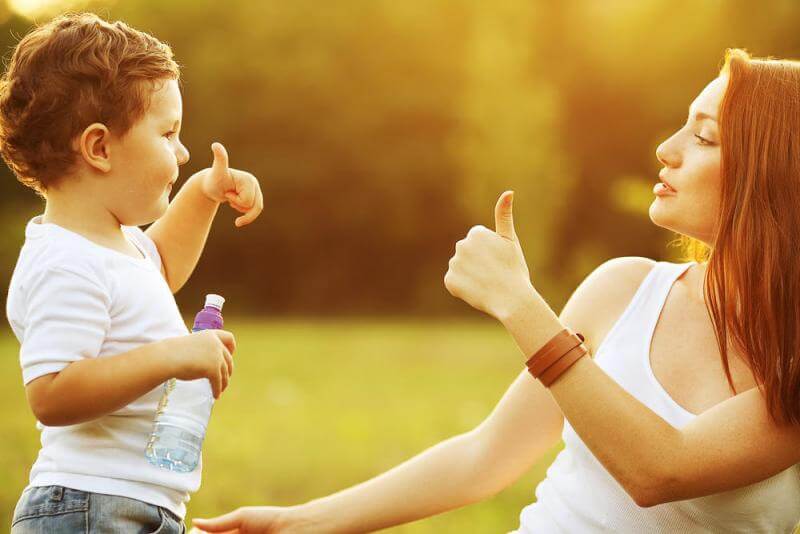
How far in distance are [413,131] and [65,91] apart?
17511mm

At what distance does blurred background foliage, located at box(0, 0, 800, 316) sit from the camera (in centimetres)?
1780

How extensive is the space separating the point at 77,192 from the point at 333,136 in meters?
17.5

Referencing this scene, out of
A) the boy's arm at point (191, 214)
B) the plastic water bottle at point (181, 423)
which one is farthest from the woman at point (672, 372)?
the boy's arm at point (191, 214)

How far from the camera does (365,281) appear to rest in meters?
19.4

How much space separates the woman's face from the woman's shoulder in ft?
0.43

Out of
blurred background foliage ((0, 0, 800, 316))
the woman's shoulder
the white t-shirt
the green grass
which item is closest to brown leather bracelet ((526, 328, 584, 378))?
the woman's shoulder

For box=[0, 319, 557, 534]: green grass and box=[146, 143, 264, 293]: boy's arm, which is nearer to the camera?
box=[146, 143, 264, 293]: boy's arm

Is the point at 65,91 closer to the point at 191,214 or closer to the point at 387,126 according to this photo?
the point at 191,214

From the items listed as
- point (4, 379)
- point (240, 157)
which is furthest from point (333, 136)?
point (4, 379)

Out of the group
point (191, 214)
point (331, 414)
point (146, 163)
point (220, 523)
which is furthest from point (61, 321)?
point (331, 414)

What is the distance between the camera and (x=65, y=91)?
1769mm

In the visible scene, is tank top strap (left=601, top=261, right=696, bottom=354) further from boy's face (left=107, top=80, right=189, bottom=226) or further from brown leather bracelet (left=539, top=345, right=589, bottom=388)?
boy's face (left=107, top=80, right=189, bottom=226)

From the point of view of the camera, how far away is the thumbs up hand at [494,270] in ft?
5.97

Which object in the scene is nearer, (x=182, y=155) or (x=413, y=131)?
(x=182, y=155)
